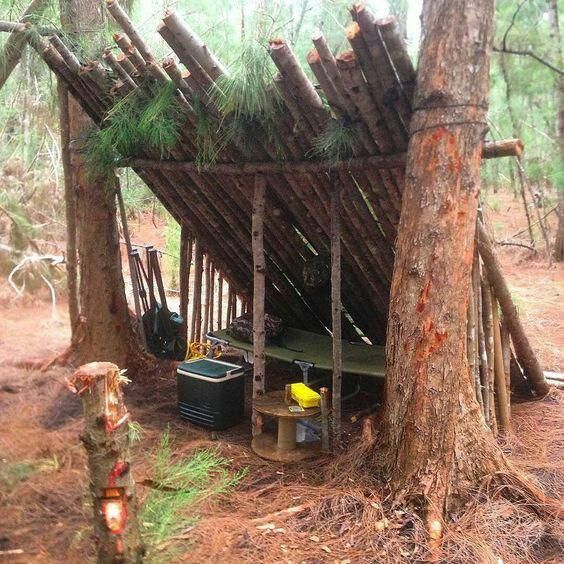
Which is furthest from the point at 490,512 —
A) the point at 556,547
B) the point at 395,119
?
the point at 395,119

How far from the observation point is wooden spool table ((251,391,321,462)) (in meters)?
3.66

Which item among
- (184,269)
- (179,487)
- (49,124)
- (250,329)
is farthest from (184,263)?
(49,124)

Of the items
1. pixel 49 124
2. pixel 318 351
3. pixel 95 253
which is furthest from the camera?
pixel 49 124

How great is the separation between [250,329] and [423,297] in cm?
232

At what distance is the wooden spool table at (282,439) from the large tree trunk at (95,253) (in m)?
1.72

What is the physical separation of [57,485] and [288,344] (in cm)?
220

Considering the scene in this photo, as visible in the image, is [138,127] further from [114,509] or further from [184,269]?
[114,509]

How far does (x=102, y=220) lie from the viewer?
15.9 ft

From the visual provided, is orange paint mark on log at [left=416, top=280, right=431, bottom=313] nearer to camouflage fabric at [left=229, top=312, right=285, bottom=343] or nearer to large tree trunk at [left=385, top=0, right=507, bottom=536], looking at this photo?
large tree trunk at [left=385, top=0, right=507, bottom=536]

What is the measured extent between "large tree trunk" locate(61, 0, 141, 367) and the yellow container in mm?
1903

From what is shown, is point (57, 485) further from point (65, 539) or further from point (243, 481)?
point (243, 481)

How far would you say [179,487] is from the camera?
3.18m

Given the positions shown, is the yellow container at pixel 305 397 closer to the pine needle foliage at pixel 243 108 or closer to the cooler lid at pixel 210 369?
the cooler lid at pixel 210 369

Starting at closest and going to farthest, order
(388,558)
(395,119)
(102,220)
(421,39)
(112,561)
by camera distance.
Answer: (112,561) → (388,558) → (421,39) → (395,119) → (102,220)
